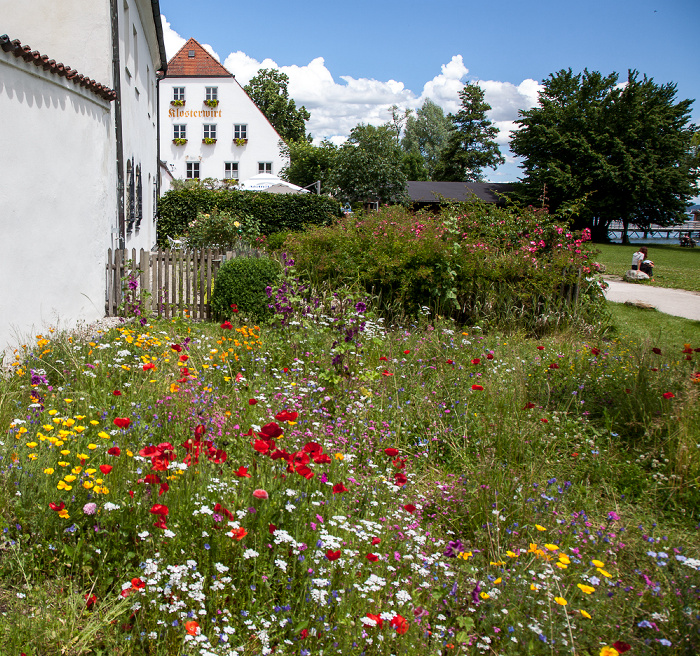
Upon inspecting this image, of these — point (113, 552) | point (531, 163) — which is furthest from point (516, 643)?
point (531, 163)

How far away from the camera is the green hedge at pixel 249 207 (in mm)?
21625

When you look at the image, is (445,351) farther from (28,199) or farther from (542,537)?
(28,199)

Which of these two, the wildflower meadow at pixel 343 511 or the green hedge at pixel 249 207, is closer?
the wildflower meadow at pixel 343 511

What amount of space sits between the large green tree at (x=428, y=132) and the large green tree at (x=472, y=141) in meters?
10.5

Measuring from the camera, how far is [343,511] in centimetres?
279

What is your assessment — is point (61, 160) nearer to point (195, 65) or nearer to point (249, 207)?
point (249, 207)

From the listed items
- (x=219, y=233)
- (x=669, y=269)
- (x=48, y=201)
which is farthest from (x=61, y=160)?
(x=669, y=269)

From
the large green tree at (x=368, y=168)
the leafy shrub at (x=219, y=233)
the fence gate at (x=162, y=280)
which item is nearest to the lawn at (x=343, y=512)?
the fence gate at (x=162, y=280)

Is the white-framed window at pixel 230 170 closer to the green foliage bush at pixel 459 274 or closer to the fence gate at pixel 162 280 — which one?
the fence gate at pixel 162 280

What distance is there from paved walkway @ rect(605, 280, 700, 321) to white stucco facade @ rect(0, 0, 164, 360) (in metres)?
10.4

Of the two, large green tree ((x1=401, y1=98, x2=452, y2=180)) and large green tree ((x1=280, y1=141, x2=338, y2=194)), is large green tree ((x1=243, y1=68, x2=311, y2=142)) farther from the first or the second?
large green tree ((x1=401, y1=98, x2=452, y2=180))

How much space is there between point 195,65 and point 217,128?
4211 mm

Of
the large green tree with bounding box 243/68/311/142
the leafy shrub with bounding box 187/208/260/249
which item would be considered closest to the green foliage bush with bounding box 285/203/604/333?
the leafy shrub with bounding box 187/208/260/249

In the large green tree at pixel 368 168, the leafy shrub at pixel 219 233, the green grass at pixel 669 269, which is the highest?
the large green tree at pixel 368 168
